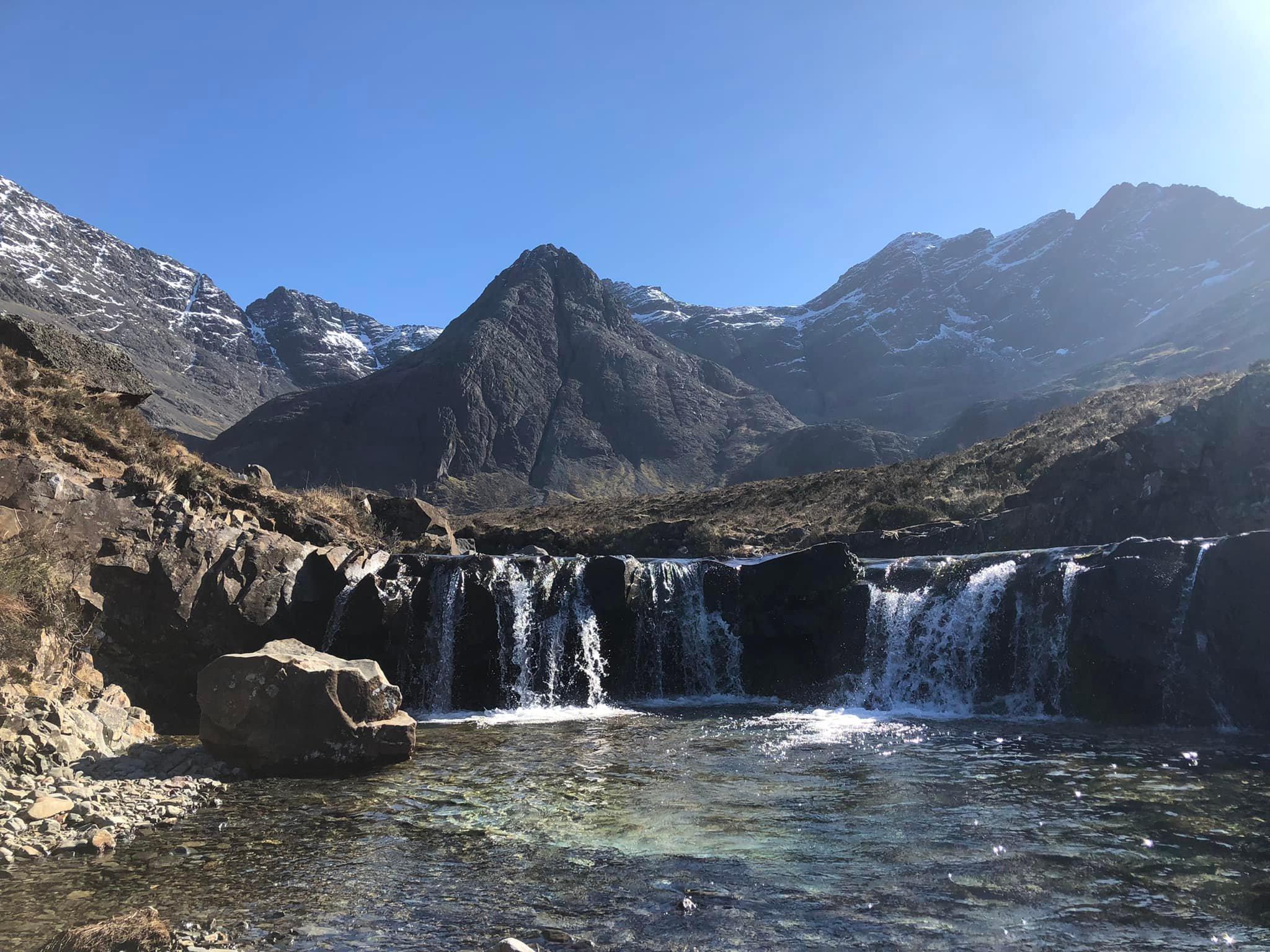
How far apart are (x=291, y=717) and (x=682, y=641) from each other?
13781 millimetres

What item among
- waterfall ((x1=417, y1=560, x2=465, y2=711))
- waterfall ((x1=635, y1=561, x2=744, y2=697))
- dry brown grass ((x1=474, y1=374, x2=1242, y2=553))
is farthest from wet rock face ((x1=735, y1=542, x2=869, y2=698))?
dry brown grass ((x1=474, y1=374, x2=1242, y2=553))

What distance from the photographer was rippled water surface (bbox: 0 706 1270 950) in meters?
7.27

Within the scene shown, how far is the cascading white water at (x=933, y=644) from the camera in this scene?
2073 centimetres

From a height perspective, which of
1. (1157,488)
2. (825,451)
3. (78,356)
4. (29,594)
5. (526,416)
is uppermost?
(526,416)

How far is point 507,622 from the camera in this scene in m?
22.9

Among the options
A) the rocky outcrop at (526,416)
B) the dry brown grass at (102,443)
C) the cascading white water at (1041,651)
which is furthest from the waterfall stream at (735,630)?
the rocky outcrop at (526,416)

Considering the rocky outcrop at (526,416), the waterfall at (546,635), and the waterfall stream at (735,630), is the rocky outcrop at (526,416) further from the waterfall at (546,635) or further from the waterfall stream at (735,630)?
the waterfall stream at (735,630)

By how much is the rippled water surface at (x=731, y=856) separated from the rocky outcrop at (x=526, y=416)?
101 metres

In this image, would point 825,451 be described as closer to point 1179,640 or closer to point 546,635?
point 546,635

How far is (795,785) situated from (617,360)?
A: 140 m

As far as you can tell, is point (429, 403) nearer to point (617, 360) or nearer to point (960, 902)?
point (617, 360)

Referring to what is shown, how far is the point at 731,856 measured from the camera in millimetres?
9266

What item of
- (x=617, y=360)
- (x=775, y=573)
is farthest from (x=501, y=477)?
(x=775, y=573)

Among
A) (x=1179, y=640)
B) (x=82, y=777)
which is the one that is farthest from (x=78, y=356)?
(x=1179, y=640)
